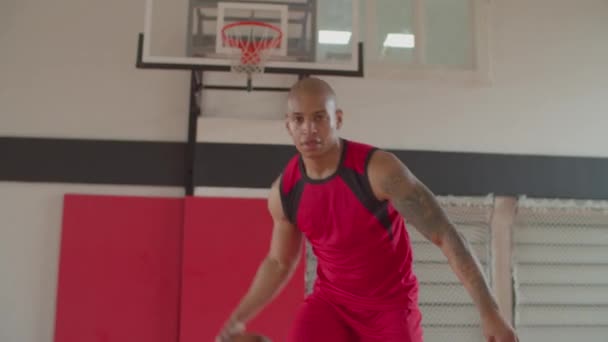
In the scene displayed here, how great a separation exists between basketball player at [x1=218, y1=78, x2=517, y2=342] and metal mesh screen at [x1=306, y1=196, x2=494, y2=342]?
301 centimetres

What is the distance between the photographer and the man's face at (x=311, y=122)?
234 centimetres

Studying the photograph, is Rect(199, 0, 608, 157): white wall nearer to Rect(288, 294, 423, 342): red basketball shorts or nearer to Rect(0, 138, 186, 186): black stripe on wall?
Rect(0, 138, 186, 186): black stripe on wall

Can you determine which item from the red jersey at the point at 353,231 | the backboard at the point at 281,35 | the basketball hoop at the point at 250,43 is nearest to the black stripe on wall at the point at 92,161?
the backboard at the point at 281,35

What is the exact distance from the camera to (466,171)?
19.2 feet

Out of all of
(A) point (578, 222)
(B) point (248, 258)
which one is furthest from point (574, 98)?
(B) point (248, 258)

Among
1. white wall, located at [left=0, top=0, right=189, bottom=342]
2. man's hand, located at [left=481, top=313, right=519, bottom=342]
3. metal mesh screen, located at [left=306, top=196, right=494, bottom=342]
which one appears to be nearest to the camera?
man's hand, located at [left=481, top=313, right=519, bottom=342]

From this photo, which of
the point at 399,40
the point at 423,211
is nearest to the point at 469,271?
the point at 423,211

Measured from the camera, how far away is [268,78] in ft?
19.0

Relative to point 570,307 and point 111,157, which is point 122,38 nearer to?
point 111,157

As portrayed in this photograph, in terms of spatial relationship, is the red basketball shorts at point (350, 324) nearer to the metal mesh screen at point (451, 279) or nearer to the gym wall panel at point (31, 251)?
the metal mesh screen at point (451, 279)

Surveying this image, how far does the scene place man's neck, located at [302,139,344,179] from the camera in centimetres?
238

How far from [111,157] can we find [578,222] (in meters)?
4.57

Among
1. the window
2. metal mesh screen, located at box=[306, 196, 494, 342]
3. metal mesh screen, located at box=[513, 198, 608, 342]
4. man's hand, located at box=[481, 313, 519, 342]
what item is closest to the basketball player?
man's hand, located at box=[481, 313, 519, 342]

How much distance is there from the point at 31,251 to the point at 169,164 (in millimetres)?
1454
